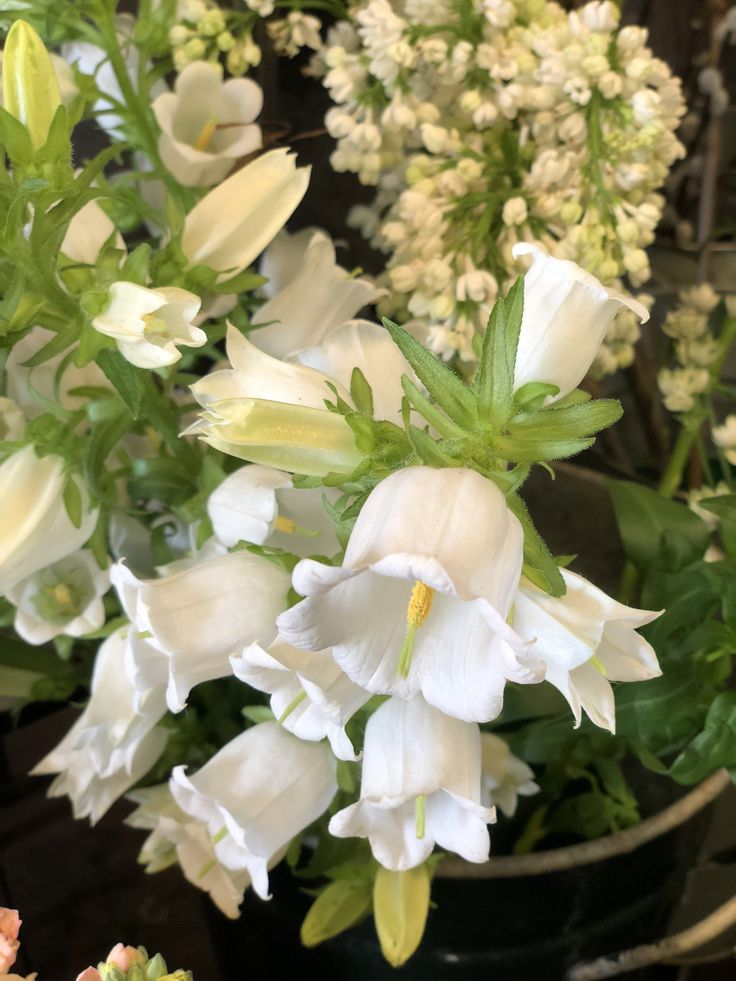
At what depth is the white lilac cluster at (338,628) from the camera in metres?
0.23

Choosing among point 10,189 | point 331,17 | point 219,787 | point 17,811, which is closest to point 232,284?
point 10,189

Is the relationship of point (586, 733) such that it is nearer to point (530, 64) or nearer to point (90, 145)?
point (530, 64)

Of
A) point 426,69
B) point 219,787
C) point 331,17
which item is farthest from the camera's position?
point 331,17

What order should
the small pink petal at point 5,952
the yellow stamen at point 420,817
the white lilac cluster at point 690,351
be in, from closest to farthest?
the small pink petal at point 5,952, the yellow stamen at point 420,817, the white lilac cluster at point 690,351

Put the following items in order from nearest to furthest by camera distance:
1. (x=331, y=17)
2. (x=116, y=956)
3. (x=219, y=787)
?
(x=116, y=956) < (x=219, y=787) < (x=331, y=17)

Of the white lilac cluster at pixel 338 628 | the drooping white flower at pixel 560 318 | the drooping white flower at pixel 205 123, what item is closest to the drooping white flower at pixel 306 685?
the white lilac cluster at pixel 338 628

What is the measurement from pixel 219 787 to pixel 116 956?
11 cm

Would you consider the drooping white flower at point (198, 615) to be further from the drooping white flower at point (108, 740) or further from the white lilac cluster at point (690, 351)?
the white lilac cluster at point (690, 351)

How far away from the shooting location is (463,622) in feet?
0.82

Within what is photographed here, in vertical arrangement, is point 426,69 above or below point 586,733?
above

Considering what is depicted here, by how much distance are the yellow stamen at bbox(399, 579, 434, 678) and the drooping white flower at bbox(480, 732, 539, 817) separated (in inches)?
6.6

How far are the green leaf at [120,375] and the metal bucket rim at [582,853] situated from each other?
0.24 m

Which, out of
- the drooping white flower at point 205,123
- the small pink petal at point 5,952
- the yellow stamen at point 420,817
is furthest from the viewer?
the drooping white flower at point 205,123

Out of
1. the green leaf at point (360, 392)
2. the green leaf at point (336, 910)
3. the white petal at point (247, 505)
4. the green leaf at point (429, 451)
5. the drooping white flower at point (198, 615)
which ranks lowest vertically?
the green leaf at point (336, 910)
